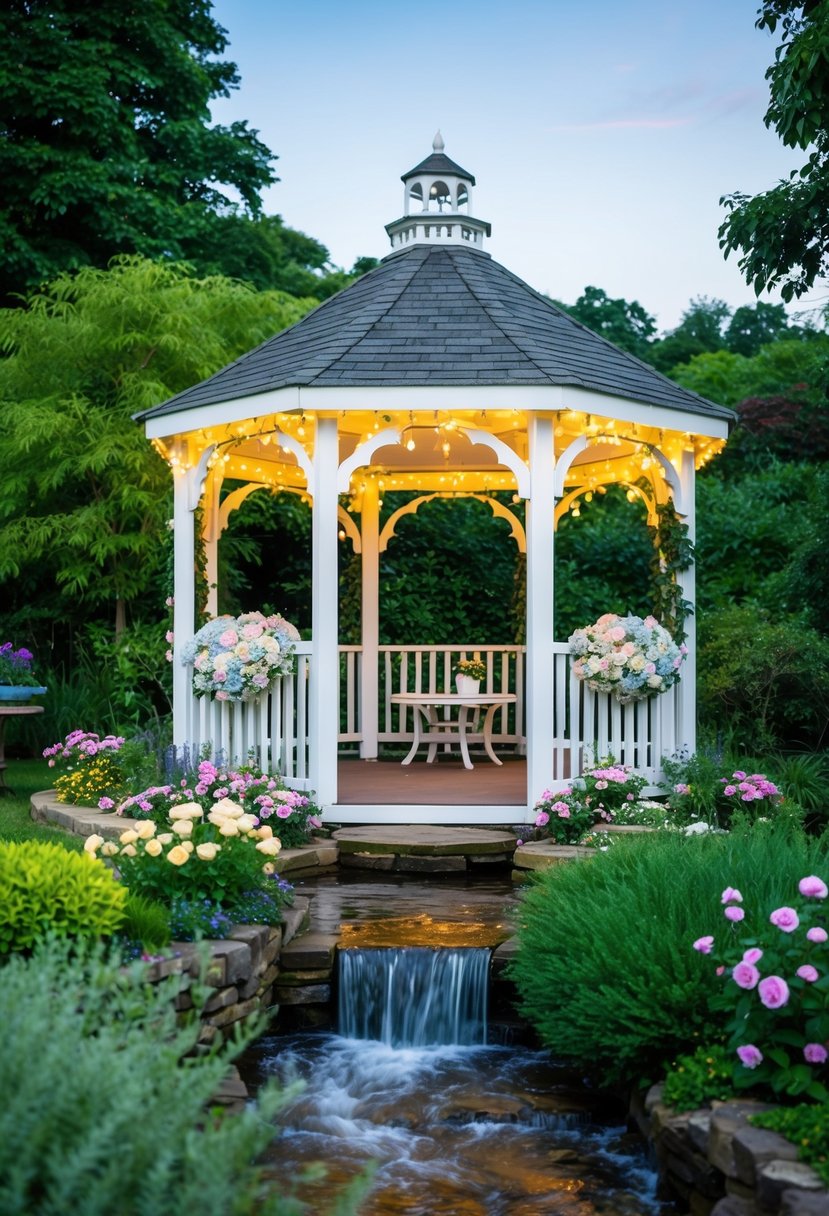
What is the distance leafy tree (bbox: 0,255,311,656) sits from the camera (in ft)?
38.5

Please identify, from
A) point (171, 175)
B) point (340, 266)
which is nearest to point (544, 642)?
point (171, 175)

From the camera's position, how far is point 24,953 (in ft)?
14.2

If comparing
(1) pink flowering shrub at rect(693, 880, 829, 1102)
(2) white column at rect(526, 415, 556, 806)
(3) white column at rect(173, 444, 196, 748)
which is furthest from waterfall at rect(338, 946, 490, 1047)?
(3) white column at rect(173, 444, 196, 748)

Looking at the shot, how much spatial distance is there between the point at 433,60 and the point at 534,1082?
1148cm

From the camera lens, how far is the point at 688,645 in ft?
29.1

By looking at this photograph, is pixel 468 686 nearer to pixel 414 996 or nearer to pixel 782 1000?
pixel 414 996

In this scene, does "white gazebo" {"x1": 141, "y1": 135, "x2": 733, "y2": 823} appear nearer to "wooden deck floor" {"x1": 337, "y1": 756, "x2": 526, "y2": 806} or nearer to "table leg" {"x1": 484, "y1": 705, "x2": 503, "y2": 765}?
"wooden deck floor" {"x1": 337, "y1": 756, "x2": 526, "y2": 806}

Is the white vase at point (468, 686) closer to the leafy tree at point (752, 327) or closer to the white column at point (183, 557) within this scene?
the white column at point (183, 557)

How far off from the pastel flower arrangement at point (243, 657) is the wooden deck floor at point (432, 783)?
98 cm

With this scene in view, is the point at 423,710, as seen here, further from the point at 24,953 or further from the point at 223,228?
the point at 223,228

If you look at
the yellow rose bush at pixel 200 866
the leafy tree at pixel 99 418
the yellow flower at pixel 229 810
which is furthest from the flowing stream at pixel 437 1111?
the leafy tree at pixel 99 418

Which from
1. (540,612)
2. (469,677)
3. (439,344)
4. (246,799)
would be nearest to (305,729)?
(246,799)

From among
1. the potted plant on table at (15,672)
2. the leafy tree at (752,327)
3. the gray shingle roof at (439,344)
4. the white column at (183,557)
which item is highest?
the leafy tree at (752,327)

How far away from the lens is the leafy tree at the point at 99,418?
11734 mm
